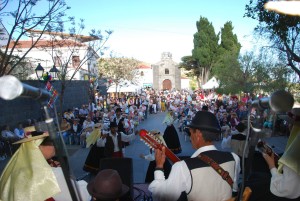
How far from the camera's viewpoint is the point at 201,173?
2.64 m

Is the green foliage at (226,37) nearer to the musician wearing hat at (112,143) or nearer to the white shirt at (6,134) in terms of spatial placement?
the white shirt at (6,134)

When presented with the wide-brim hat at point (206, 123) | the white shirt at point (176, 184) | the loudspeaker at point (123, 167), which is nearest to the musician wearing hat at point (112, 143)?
the loudspeaker at point (123, 167)

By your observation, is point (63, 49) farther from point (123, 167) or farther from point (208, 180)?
point (208, 180)

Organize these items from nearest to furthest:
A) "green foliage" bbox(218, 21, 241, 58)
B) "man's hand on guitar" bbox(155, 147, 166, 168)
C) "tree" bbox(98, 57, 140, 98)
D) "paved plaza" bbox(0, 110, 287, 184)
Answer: "man's hand on guitar" bbox(155, 147, 166, 168)
"paved plaza" bbox(0, 110, 287, 184)
"tree" bbox(98, 57, 140, 98)
"green foliage" bbox(218, 21, 241, 58)

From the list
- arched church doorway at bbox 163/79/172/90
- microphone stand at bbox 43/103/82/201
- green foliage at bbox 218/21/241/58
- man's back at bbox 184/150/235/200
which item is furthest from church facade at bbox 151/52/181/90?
microphone stand at bbox 43/103/82/201

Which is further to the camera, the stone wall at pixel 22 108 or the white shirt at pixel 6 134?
the stone wall at pixel 22 108

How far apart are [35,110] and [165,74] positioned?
2398 inches

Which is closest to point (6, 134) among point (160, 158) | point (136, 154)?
point (136, 154)

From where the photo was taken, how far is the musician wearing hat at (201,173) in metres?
2.61

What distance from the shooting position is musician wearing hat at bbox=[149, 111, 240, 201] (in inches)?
103

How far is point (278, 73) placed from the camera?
23.5 meters

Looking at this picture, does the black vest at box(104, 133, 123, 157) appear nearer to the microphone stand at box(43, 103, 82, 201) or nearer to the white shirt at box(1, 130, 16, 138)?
the white shirt at box(1, 130, 16, 138)

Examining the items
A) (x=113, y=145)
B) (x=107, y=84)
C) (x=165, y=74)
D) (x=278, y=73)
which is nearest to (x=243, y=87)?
(x=278, y=73)

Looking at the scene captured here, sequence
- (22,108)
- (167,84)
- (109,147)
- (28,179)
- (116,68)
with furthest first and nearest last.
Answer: (167,84) → (116,68) → (22,108) → (109,147) → (28,179)
